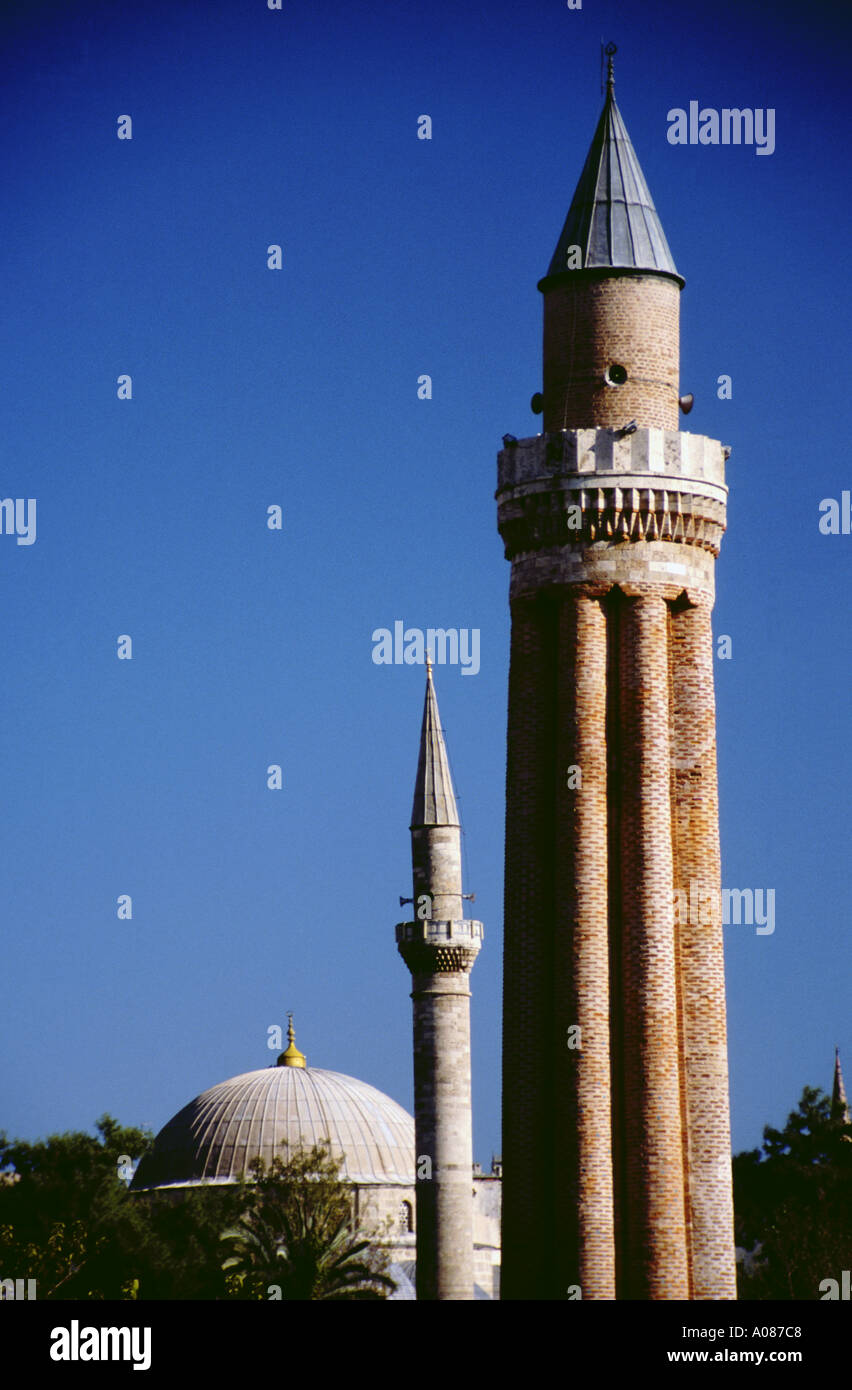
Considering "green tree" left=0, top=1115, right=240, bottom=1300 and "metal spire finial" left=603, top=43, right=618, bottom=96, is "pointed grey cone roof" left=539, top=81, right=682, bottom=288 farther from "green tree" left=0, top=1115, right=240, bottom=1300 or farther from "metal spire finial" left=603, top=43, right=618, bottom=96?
"green tree" left=0, top=1115, right=240, bottom=1300

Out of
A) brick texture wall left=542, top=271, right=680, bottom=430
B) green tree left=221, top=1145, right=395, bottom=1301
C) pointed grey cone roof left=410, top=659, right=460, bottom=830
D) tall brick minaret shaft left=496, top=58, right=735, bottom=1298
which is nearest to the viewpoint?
tall brick minaret shaft left=496, top=58, right=735, bottom=1298

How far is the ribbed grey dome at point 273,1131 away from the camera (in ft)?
312

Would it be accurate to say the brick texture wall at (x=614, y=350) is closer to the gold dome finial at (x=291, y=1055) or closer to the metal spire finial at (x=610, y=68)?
the metal spire finial at (x=610, y=68)

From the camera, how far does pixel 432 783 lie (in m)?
67.4

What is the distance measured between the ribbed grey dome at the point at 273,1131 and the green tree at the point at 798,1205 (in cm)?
1611

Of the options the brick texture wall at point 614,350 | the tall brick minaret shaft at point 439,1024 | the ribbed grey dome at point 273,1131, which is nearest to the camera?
the brick texture wall at point 614,350

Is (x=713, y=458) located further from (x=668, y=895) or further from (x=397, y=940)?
(x=397, y=940)

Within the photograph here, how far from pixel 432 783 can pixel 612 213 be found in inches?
1122

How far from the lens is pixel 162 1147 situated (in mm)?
97875

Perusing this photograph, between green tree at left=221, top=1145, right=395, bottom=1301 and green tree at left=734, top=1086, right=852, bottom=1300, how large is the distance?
10408 mm

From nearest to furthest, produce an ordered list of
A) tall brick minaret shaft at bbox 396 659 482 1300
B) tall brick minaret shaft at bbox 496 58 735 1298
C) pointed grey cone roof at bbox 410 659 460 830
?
tall brick minaret shaft at bbox 496 58 735 1298
tall brick minaret shaft at bbox 396 659 482 1300
pointed grey cone roof at bbox 410 659 460 830

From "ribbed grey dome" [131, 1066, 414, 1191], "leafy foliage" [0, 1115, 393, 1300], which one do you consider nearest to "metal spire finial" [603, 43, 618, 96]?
"leafy foliage" [0, 1115, 393, 1300]

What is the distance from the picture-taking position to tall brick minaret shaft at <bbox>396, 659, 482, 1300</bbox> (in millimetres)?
64250

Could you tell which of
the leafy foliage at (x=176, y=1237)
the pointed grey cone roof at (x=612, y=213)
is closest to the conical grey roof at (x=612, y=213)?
the pointed grey cone roof at (x=612, y=213)
